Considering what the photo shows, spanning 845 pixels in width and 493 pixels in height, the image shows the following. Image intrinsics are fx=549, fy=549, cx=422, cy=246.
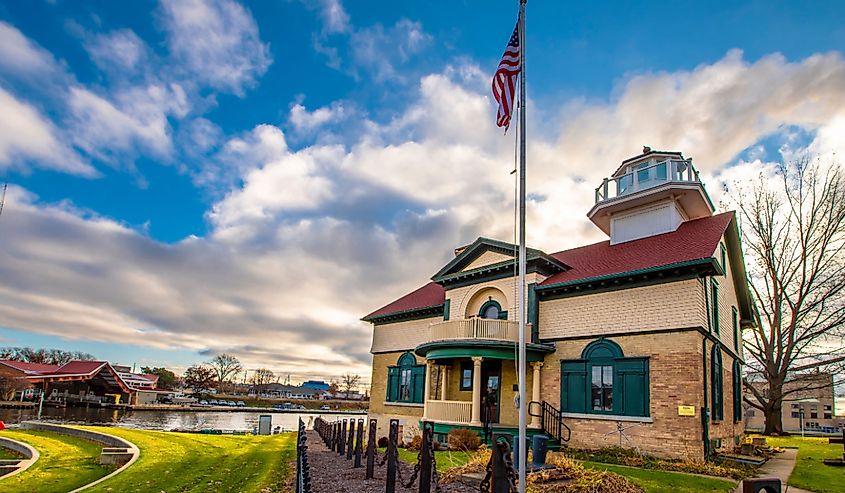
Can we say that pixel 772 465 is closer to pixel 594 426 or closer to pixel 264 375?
pixel 594 426

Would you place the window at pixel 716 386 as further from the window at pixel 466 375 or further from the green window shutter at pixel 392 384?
the green window shutter at pixel 392 384

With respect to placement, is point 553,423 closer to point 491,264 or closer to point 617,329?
point 617,329

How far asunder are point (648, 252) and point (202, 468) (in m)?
16.1

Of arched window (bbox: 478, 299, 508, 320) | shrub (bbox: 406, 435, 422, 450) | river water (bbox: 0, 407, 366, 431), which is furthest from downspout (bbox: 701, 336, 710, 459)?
river water (bbox: 0, 407, 366, 431)

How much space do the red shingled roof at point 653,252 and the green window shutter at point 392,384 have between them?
10647 millimetres

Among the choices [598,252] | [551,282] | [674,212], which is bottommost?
[551,282]

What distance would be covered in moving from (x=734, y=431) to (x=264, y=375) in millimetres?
152562

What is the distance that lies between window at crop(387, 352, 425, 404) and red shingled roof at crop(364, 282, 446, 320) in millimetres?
2534

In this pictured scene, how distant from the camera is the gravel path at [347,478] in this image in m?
10.3

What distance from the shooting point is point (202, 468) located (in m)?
15.4

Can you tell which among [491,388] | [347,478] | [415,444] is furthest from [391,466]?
[491,388]

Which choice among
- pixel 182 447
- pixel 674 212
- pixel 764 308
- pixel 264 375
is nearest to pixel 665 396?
pixel 674 212

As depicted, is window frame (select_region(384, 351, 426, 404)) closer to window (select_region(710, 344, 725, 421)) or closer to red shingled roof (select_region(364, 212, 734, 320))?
red shingled roof (select_region(364, 212, 734, 320))

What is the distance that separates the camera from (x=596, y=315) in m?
19.2
